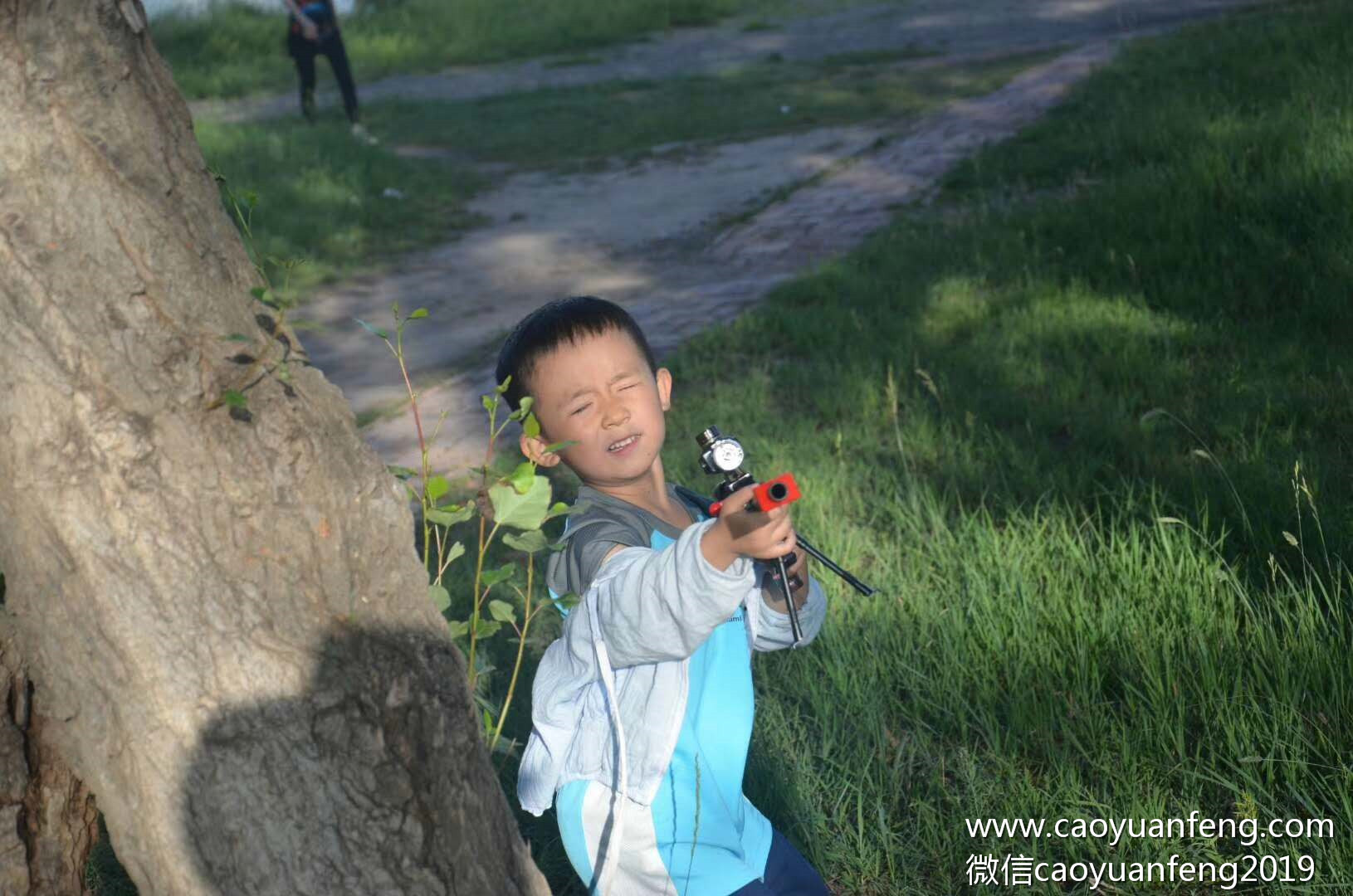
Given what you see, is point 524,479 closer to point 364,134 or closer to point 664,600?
point 664,600

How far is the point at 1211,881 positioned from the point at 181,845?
70.4 inches

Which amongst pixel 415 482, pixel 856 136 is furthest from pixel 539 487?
pixel 856 136

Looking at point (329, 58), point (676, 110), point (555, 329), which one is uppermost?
point (329, 58)

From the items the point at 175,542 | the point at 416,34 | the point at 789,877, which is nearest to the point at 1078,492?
the point at 789,877

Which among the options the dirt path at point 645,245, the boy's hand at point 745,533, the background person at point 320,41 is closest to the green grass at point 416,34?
the background person at point 320,41

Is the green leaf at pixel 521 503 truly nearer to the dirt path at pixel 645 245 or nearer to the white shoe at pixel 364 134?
the dirt path at pixel 645 245

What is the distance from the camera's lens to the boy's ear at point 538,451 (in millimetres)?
2203

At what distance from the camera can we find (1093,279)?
5332 millimetres

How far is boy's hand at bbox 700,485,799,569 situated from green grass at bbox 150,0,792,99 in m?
16.8

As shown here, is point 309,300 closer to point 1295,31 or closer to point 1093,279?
point 1093,279

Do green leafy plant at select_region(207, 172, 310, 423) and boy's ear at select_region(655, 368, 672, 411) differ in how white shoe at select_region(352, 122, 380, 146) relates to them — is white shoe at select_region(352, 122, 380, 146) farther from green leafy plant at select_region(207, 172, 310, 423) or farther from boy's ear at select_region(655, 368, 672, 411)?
green leafy plant at select_region(207, 172, 310, 423)

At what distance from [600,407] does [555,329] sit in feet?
0.53

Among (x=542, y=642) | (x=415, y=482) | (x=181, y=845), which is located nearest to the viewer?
(x=181, y=845)

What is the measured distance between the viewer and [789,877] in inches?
89.7
